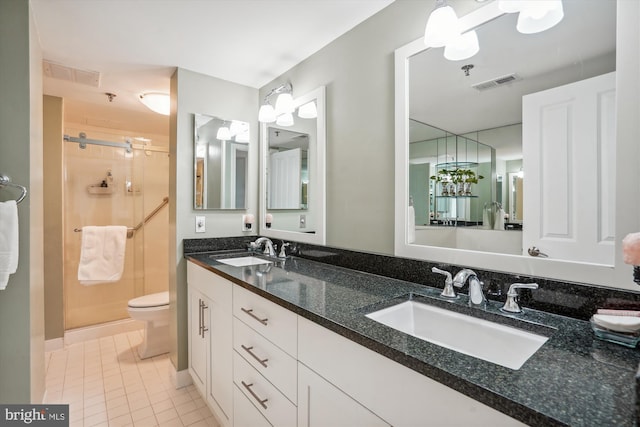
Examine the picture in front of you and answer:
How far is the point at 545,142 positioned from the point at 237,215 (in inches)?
80.6

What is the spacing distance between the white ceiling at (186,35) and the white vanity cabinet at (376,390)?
1520 mm

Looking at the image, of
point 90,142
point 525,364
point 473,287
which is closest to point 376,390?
point 525,364

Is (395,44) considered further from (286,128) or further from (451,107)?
(286,128)

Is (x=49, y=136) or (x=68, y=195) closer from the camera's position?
(x=49, y=136)

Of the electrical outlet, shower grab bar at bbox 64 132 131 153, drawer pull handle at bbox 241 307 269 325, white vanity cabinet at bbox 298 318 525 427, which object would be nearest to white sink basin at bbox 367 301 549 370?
white vanity cabinet at bbox 298 318 525 427

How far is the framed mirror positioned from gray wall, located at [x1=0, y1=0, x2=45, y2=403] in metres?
0.89

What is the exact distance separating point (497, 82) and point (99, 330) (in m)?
3.75

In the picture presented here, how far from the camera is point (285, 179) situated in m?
2.27

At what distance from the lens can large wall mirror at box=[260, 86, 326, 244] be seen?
192 cm

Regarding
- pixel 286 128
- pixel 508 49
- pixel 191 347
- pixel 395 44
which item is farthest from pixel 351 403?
pixel 286 128

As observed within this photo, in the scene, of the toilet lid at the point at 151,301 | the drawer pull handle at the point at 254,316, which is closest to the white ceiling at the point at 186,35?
the drawer pull handle at the point at 254,316

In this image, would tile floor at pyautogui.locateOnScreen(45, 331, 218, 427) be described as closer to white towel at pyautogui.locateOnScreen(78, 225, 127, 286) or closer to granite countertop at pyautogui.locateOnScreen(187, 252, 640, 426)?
white towel at pyautogui.locateOnScreen(78, 225, 127, 286)

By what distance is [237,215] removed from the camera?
247 cm

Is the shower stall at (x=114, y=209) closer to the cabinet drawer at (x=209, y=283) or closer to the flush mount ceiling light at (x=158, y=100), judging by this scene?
the flush mount ceiling light at (x=158, y=100)
